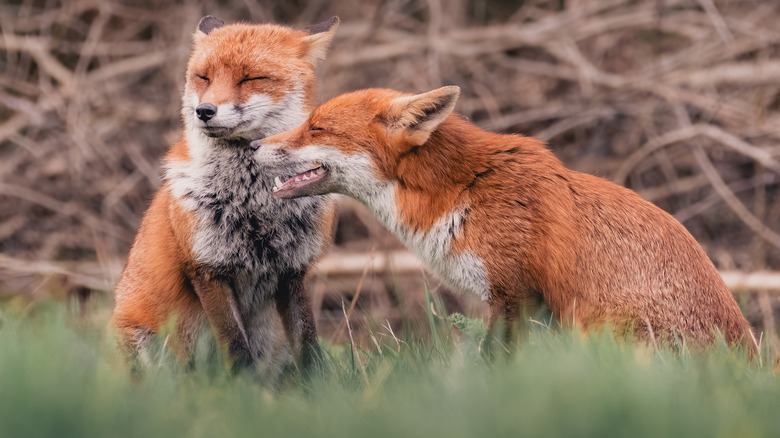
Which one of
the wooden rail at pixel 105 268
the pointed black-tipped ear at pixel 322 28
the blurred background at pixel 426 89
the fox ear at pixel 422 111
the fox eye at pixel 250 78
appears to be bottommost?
the wooden rail at pixel 105 268

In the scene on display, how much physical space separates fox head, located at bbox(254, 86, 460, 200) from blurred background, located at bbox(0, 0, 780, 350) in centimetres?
411

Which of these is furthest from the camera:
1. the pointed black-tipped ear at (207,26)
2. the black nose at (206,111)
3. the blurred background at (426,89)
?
the blurred background at (426,89)

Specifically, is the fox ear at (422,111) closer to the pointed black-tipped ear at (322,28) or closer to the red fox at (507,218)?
the red fox at (507,218)

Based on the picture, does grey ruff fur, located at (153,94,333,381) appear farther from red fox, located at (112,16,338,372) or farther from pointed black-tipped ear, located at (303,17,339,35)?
pointed black-tipped ear, located at (303,17,339,35)

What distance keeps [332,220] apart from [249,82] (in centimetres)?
88

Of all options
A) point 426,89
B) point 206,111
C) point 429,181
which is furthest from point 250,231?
point 426,89

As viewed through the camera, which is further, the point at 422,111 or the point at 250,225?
the point at 250,225

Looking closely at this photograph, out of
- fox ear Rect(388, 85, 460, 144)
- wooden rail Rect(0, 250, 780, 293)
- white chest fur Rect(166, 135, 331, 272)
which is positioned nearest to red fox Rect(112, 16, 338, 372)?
white chest fur Rect(166, 135, 331, 272)

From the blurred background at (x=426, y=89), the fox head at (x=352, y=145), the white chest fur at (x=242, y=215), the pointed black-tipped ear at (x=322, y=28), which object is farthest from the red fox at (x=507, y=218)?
the blurred background at (x=426, y=89)

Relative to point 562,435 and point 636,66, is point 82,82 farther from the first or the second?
point 562,435

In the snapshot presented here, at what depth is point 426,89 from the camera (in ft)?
29.8

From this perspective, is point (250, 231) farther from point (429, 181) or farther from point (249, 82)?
point (429, 181)

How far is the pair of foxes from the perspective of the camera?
4043mm

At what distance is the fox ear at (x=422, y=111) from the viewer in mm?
4238
